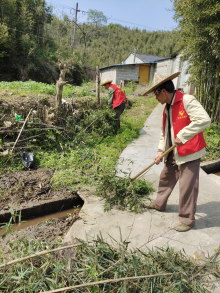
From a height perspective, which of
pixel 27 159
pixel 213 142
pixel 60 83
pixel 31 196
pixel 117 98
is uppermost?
pixel 60 83

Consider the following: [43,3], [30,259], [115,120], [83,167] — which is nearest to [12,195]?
[83,167]

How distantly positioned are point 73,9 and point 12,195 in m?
29.0

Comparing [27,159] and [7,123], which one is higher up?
[7,123]

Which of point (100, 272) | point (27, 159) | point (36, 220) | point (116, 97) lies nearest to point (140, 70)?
point (116, 97)

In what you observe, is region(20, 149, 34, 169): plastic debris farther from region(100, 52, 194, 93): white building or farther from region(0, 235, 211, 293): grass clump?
region(100, 52, 194, 93): white building

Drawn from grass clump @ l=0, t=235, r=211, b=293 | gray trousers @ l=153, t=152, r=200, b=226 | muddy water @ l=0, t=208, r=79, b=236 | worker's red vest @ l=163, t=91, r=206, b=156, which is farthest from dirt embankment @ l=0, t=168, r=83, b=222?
worker's red vest @ l=163, t=91, r=206, b=156

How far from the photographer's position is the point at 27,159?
5.22 meters

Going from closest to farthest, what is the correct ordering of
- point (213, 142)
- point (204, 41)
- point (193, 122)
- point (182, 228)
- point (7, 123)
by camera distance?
point (193, 122), point (182, 228), point (7, 123), point (213, 142), point (204, 41)

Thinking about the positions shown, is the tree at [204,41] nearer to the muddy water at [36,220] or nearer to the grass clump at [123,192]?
the grass clump at [123,192]

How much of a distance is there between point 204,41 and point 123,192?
253 inches

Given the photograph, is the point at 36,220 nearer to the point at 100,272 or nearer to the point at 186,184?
the point at 100,272

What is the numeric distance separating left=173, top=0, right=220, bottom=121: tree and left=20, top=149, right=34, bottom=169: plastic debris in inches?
252

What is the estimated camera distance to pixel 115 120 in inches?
304

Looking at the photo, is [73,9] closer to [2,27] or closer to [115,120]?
[2,27]
